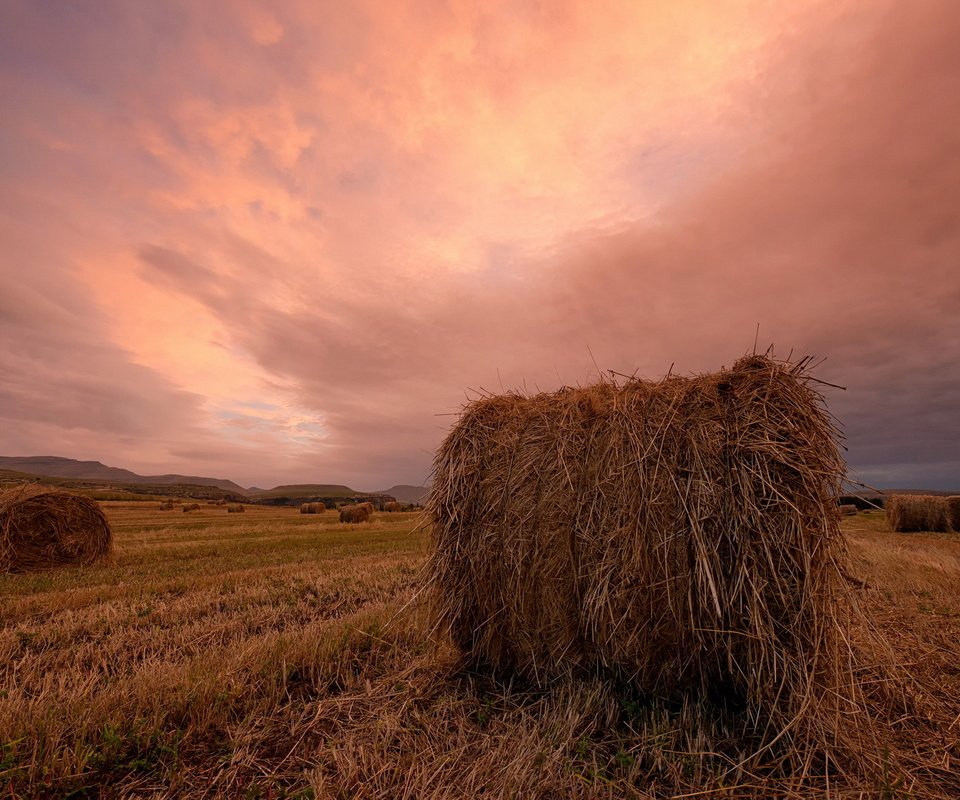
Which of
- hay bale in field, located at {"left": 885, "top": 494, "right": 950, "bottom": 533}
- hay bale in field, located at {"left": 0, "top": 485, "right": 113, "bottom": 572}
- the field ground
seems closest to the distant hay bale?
hay bale in field, located at {"left": 885, "top": 494, "right": 950, "bottom": 533}

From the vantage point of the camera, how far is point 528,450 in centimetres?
430

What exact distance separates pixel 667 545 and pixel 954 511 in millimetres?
21963

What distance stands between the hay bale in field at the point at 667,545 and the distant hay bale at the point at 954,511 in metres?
20.6

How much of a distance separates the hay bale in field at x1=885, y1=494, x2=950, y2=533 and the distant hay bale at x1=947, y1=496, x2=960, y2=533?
11cm

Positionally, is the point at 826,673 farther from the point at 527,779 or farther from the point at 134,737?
the point at 134,737

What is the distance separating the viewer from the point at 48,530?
11.3m

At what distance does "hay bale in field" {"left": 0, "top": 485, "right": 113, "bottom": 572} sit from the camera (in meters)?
10.6

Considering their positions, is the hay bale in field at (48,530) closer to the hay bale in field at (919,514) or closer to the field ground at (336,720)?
the field ground at (336,720)

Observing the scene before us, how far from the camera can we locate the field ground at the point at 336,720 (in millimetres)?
2744

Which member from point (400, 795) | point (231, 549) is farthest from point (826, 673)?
point (231, 549)

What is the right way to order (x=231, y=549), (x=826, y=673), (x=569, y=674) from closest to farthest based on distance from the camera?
1. (x=826, y=673)
2. (x=569, y=674)
3. (x=231, y=549)

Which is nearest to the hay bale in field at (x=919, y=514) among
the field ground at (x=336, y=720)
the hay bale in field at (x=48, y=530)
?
the field ground at (x=336, y=720)

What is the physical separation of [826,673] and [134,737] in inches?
177

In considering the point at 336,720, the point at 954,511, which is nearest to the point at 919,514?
the point at 954,511
